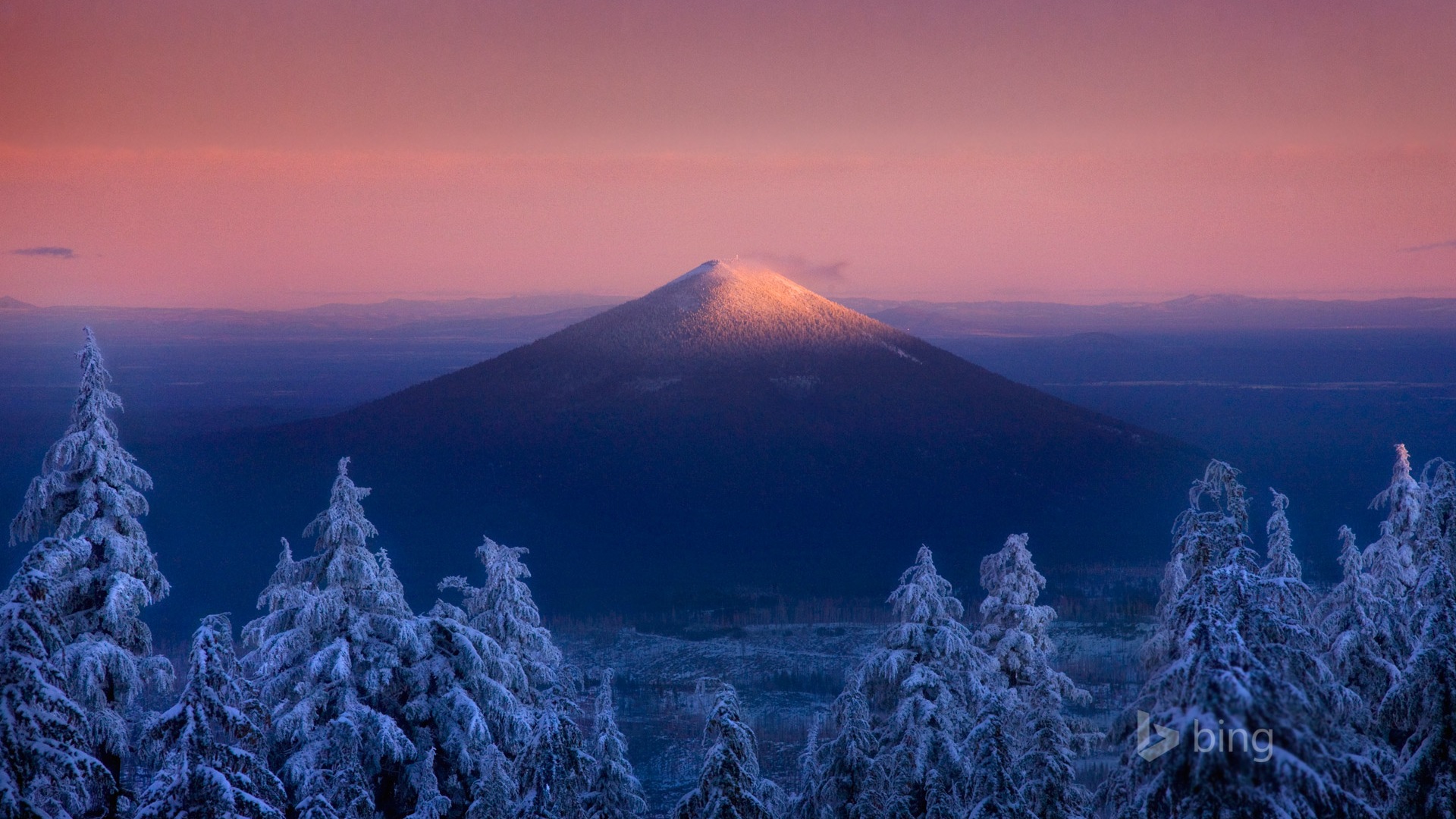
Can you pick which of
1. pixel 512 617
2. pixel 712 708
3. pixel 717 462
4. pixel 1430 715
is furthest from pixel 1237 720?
pixel 717 462

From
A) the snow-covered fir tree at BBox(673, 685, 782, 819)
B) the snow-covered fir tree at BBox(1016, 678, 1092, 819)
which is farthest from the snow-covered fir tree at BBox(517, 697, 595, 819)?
the snow-covered fir tree at BBox(1016, 678, 1092, 819)

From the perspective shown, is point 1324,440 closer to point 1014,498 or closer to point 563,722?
point 1014,498

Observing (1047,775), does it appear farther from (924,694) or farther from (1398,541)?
(1398,541)

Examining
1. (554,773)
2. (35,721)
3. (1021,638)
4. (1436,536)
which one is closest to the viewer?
(35,721)

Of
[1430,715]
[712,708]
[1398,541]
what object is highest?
[1398,541]

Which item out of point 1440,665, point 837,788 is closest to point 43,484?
point 837,788

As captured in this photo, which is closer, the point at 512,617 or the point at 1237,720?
the point at 1237,720
